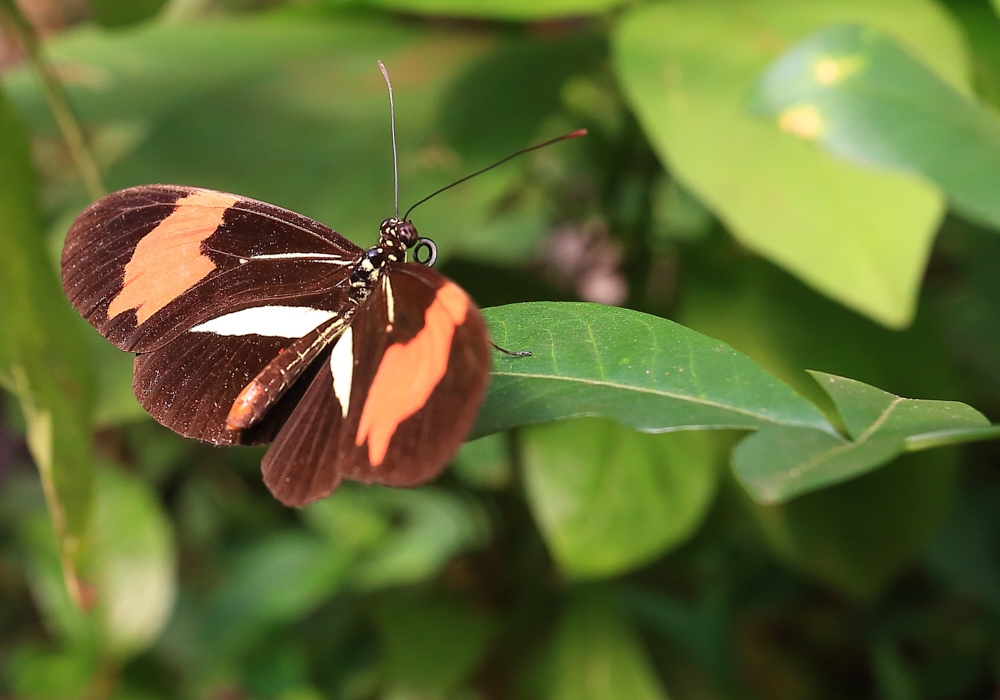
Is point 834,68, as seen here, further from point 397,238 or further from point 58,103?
point 58,103

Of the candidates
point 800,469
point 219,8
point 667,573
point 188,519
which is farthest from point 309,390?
point 219,8

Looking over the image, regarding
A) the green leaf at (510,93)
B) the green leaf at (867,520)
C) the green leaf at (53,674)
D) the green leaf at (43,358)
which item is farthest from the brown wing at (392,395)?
the green leaf at (53,674)

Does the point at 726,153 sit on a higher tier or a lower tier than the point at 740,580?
higher

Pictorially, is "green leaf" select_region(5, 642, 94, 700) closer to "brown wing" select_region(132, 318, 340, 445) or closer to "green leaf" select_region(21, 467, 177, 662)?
"green leaf" select_region(21, 467, 177, 662)

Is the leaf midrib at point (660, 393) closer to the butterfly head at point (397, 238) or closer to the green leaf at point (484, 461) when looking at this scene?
the butterfly head at point (397, 238)

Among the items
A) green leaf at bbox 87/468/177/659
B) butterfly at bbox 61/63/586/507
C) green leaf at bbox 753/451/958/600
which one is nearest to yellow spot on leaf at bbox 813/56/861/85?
butterfly at bbox 61/63/586/507

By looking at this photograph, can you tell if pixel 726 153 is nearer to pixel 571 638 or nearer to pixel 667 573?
pixel 571 638

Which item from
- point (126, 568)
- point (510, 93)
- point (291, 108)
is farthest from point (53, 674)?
point (510, 93)
